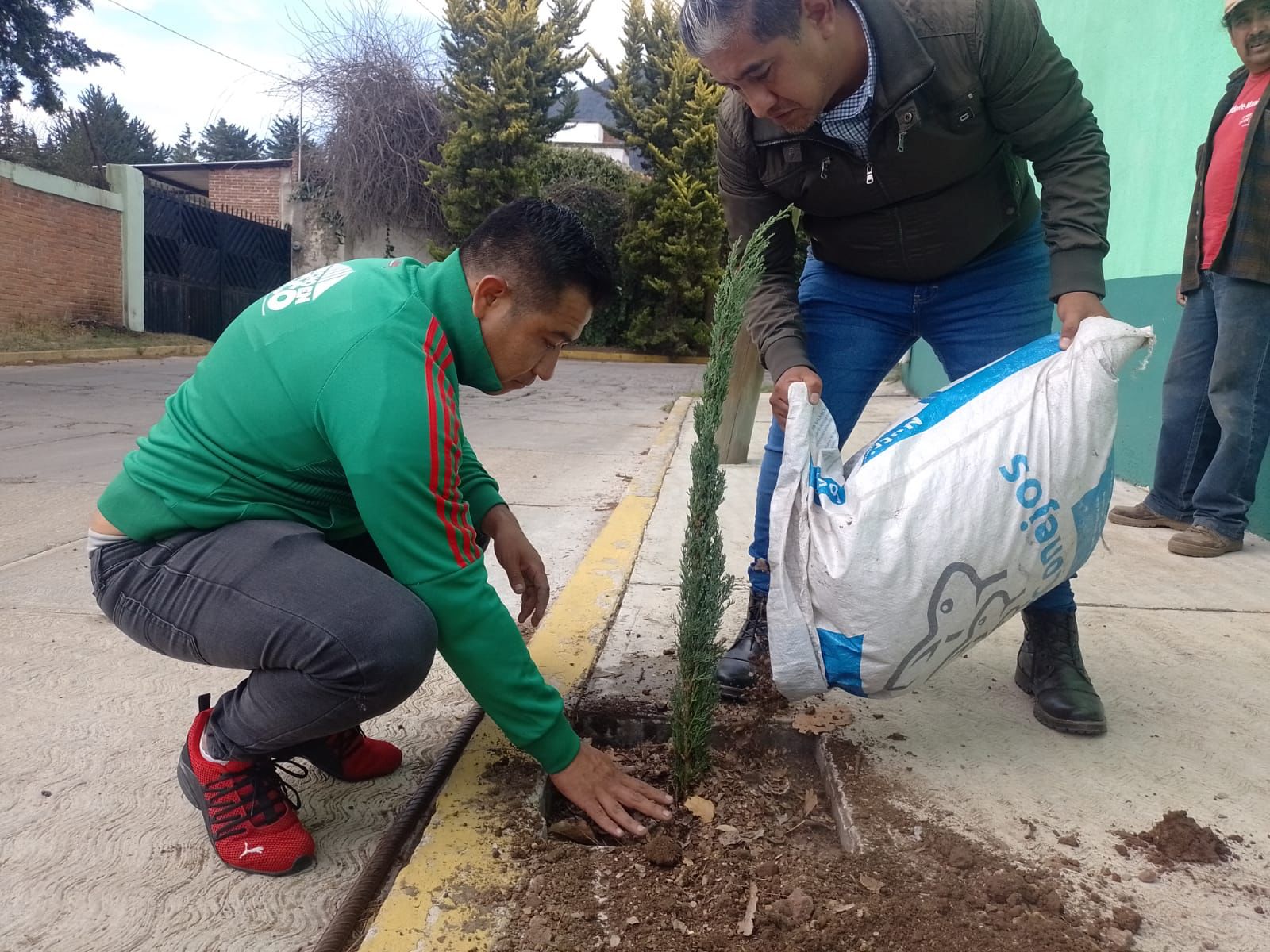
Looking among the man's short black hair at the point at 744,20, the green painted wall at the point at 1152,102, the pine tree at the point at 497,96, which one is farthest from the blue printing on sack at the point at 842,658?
the pine tree at the point at 497,96

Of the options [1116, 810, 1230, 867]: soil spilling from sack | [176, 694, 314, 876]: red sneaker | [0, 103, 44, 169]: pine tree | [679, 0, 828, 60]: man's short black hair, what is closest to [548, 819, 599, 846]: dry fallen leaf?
[176, 694, 314, 876]: red sneaker

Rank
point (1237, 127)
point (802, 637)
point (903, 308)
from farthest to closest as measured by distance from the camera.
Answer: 1. point (1237, 127)
2. point (903, 308)
3. point (802, 637)

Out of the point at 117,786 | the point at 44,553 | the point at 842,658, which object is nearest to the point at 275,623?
the point at 117,786

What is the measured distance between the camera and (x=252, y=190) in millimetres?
22109

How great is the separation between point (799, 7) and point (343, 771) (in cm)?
189

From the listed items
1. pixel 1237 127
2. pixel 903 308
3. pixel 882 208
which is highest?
pixel 1237 127

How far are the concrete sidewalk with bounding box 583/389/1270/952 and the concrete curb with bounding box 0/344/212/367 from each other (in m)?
12.9

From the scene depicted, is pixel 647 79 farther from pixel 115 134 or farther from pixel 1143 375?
pixel 115 134

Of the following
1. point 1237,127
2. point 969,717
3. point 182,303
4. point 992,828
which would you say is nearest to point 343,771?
point 992,828

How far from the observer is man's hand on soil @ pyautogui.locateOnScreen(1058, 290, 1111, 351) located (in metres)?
2.04

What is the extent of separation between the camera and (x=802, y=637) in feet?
6.44

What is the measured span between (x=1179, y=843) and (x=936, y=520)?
755mm

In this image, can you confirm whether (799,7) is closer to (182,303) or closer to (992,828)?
(992,828)

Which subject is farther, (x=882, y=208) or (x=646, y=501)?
(x=646, y=501)
